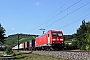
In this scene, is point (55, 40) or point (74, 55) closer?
point (74, 55)

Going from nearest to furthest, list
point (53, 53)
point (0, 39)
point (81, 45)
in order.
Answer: point (53, 53) → point (81, 45) → point (0, 39)

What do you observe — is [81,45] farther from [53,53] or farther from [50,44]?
[53,53]

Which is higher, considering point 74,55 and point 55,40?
point 55,40

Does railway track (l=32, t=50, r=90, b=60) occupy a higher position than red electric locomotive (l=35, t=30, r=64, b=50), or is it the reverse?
red electric locomotive (l=35, t=30, r=64, b=50)

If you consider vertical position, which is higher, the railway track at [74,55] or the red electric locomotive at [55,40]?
the red electric locomotive at [55,40]

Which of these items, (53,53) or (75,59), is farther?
(53,53)

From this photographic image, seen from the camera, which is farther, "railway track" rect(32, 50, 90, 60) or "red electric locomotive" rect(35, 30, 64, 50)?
"red electric locomotive" rect(35, 30, 64, 50)

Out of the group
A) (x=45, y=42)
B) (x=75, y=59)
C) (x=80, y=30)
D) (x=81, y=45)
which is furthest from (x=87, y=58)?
(x=80, y=30)

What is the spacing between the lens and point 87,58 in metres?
21.2

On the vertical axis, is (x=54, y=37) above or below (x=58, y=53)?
above

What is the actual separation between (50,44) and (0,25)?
38.3 metres

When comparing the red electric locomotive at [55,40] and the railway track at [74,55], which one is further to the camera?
the red electric locomotive at [55,40]

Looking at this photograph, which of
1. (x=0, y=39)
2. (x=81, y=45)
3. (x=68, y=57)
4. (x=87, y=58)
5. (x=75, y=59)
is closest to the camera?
(x=87, y=58)

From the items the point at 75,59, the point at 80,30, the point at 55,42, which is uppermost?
the point at 80,30
